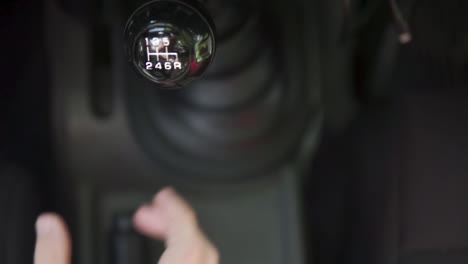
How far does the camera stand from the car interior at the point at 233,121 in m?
0.97

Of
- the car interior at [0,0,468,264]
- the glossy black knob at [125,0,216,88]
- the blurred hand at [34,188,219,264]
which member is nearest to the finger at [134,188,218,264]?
the blurred hand at [34,188,219,264]

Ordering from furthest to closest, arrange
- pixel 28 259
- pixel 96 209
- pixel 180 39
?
pixel 96 209
pixel 28 259
pixel 180 39

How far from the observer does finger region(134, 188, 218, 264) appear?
0.77 meters

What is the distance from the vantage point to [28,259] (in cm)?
83

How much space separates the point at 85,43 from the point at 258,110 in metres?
0.34

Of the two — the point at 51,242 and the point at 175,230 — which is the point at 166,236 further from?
the point at 51,242

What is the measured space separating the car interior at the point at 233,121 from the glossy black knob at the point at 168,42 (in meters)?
0.37

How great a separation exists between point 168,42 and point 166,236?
38 centimetres

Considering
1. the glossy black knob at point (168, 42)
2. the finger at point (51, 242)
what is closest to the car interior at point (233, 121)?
the finger at point (51, 242)

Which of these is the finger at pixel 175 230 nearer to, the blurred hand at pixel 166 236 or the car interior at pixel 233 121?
the blurred hand at pixel 166 236

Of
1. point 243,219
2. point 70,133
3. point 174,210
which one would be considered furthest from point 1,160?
point 243,219

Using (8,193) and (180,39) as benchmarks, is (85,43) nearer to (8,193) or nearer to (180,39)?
(8,193)

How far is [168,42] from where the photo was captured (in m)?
0.53

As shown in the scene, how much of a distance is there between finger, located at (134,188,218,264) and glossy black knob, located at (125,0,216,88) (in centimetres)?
30
